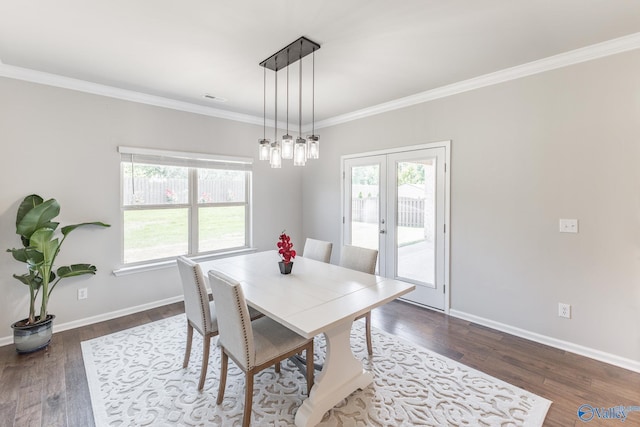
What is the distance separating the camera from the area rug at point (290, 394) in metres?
1.80

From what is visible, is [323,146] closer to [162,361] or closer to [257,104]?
[257,104]

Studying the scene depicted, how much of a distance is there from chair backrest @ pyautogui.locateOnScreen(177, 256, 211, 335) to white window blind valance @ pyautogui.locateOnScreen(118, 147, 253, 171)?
187cm

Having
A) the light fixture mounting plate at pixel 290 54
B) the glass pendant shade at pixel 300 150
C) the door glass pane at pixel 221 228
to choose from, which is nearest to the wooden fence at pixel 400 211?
the door glass pane at pixel 221 228

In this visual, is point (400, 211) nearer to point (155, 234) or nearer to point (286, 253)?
point (286, 253)

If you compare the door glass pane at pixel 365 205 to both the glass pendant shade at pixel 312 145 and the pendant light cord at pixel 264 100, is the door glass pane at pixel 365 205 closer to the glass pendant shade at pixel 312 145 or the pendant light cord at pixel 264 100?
the pendant light cord at pixel 264 100

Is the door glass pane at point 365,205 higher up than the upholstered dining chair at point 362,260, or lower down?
higher up

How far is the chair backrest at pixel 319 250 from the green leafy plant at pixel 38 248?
2271 millimetres

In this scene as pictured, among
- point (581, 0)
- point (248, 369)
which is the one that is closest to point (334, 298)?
point (248, 369)

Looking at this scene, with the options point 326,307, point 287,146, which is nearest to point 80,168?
point 287,146

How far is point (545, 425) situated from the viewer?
1.75m

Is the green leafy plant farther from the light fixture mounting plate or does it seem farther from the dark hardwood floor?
the light fixture mounting plate

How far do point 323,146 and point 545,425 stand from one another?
4.09m

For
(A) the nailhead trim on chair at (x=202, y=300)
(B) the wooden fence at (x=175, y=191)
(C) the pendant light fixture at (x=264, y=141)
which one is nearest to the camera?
(A) the nailhead trim on chair at (x=202, y=300)

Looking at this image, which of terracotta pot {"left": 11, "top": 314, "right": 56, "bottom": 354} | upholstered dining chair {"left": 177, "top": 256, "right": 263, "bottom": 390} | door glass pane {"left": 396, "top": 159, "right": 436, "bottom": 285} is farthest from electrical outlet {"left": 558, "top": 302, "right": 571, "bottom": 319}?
terracotta pot {"left": 11, "top": 314, "right": 56, "bottom": 354}
